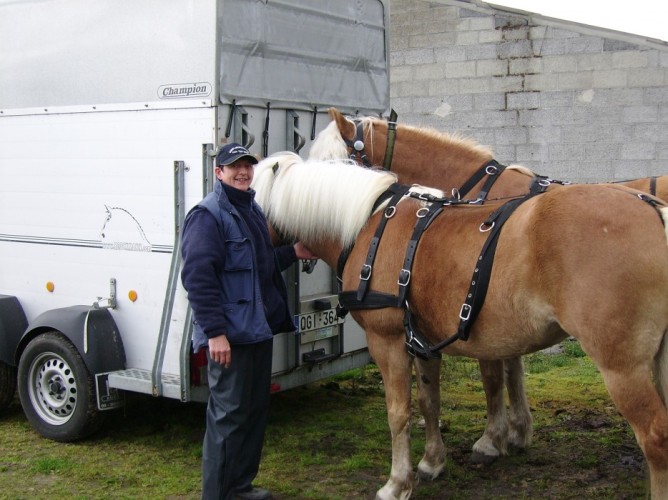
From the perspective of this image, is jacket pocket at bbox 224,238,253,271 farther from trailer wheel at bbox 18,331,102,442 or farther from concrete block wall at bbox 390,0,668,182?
concrete block wall at bbox 390,0,668,182

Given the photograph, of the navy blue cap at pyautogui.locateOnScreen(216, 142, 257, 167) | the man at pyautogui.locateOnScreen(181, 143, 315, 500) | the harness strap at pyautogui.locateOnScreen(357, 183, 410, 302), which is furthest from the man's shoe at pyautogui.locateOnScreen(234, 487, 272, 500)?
the navy blue cap at pyautogui.locateOnScreen(216, 142, 257, 167)

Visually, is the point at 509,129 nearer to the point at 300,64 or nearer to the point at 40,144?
the point at 300,64

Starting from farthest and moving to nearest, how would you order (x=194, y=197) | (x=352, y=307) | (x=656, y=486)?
(x=194, y=197) → (x=352, y=307) → (x=656, y=486)

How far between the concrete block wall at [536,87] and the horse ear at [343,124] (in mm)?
3797

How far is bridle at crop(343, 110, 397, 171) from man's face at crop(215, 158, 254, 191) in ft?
3.41

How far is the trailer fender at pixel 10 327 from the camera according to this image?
17.1 ft

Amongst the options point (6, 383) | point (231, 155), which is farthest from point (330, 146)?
point (6, 383)

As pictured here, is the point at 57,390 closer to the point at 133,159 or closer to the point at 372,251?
the point at 133,159

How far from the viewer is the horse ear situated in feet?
15.2

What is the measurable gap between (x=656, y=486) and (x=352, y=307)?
62.2 inches

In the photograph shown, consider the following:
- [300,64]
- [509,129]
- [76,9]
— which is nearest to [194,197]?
[300,64]

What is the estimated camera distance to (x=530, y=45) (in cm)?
792

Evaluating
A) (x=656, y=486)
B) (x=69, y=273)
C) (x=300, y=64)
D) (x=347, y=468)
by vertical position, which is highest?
(x=300, y=64)

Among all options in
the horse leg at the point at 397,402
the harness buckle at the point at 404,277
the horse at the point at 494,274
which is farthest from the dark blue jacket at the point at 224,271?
the harness buckle at the point at 404,277
